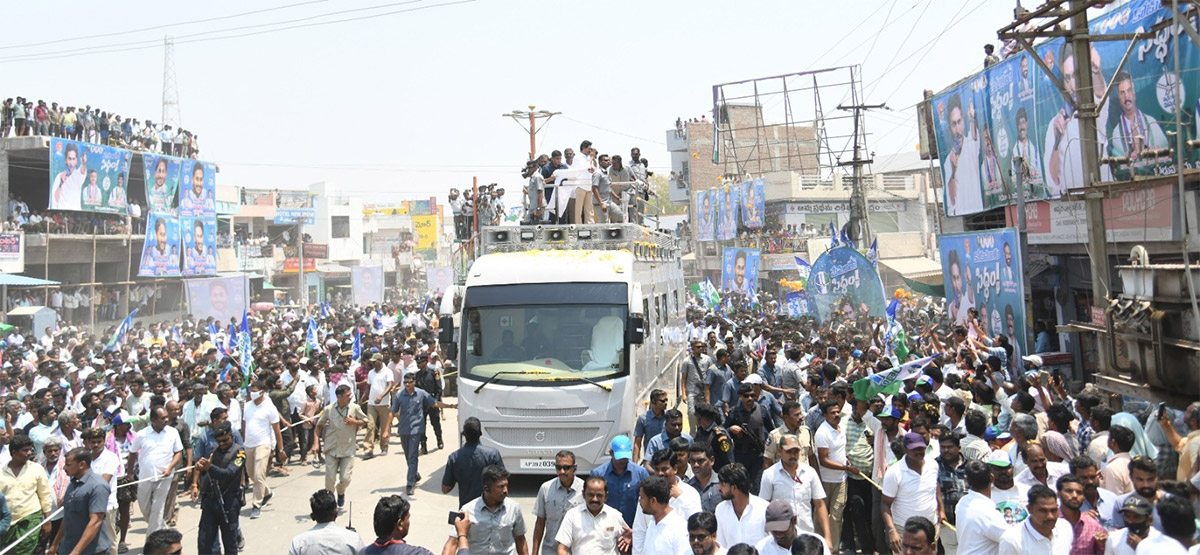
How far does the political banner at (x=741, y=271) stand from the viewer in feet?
99.2

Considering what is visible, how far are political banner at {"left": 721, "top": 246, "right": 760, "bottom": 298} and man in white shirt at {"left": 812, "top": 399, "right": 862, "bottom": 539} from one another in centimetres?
2170

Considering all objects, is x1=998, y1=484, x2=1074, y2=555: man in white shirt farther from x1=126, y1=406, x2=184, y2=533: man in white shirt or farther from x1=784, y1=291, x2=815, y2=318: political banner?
x1=784, y1=291, x2=815, y2=318: political banner

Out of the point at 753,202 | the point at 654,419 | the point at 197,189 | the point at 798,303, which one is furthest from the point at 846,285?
the point at 753,202

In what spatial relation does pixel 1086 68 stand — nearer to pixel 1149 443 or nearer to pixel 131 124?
pixel 1149 443

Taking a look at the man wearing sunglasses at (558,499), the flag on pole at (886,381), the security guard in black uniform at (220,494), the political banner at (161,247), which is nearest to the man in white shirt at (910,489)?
the man wearing sunglasses at (558,499)

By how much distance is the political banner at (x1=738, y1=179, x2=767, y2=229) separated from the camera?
49.5 m

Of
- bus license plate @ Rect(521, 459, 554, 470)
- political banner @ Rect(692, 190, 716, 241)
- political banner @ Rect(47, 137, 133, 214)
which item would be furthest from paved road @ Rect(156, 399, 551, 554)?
political banner @ Rect(692, 190, 716, 241)

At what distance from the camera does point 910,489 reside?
6.91 meters

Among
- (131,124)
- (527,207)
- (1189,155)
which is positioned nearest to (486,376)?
(527,207)

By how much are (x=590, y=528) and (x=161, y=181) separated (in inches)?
1454

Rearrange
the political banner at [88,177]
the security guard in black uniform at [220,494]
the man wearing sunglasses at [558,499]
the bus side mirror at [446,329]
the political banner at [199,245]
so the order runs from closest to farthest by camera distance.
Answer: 1. the man wearing sunglasses at [558,499]
2. the security guard in black uniform at [220,494]
3. the bus side mirror at [446,329]
4. the political banner at [88,177]
5. the political banner at [199,245]

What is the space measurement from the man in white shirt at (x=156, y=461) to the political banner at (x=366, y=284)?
25458 millimetres

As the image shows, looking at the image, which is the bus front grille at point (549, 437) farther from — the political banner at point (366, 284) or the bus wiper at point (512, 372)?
the political banner at point (366, 284)

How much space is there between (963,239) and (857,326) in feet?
8.54
